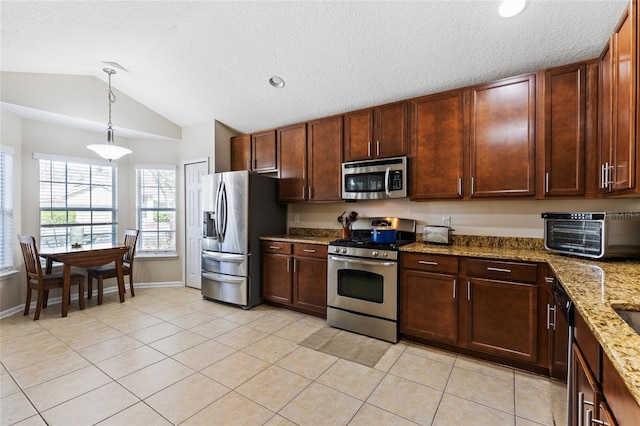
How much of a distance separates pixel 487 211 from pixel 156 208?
4835mm

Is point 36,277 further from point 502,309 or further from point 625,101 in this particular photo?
point 625,101

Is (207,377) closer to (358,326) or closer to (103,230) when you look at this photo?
(358,326)

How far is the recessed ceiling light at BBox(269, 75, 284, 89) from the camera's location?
10.9 ft

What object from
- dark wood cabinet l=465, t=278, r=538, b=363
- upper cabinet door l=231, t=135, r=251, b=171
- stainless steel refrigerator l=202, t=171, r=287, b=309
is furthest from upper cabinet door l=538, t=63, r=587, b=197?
upper cabinet door l=231, t=135, r=251, b=171

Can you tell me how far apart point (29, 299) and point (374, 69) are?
4812 mm

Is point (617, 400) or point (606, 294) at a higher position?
point (606, 294)

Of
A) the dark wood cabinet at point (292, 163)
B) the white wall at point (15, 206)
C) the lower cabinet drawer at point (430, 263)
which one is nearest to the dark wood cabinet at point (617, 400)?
the lower cabinet drawer at point (430, 263)

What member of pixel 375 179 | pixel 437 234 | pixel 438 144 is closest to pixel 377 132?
pixel 375 179

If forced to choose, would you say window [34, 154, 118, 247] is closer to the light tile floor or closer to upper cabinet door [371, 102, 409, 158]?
the light tile floor

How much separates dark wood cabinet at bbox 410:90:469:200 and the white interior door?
131 inches

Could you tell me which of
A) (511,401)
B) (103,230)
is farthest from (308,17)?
(103,230)

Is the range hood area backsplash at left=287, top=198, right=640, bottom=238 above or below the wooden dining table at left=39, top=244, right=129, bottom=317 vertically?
above

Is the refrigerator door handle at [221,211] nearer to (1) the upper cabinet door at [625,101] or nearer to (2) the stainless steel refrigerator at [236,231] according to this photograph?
(2) the stainless steel refrigerator at [236,231]

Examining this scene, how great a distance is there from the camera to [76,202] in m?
4.25
